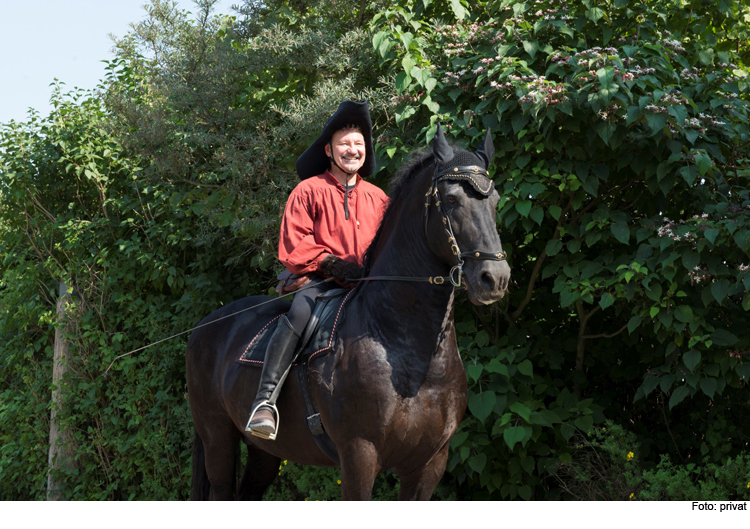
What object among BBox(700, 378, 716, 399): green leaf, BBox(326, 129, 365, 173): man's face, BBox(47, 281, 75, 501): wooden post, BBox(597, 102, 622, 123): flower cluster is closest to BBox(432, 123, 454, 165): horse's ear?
BBox(326, 129, 365, 173): man's face

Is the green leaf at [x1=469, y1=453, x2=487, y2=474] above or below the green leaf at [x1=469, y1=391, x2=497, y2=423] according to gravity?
below

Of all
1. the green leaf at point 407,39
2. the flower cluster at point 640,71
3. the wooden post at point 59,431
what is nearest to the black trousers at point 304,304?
the green leaf at point 407,39

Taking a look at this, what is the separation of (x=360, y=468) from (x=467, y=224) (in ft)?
3.90

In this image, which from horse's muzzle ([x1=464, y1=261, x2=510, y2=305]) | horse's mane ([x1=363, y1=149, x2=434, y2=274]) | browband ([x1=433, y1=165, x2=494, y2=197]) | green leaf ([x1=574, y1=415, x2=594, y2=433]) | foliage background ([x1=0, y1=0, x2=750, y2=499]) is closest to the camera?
horse's muzzle ([x1=464, y1=261, x2=510, y2=305])

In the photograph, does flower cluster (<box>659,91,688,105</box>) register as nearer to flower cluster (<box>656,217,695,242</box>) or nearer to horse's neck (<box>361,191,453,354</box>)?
flower cluster (<box>656,217,695,242</box>)

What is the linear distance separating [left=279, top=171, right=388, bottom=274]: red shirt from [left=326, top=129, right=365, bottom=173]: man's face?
10cm

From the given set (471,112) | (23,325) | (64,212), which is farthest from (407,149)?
(23,325)

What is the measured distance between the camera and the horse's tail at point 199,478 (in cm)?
459

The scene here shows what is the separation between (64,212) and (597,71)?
6.13 m

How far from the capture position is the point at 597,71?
4.36m

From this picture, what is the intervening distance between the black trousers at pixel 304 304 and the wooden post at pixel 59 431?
4902 mm

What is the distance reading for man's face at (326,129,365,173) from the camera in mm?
3773

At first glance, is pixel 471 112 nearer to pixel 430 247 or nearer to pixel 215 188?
pixel 430 247

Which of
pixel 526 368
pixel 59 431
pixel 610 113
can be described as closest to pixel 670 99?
pixel 610 113
